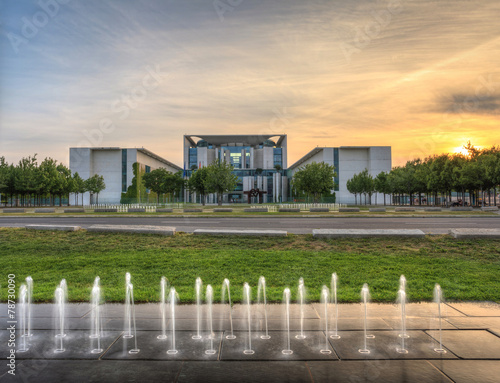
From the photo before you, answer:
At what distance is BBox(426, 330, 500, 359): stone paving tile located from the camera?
3.82 meters

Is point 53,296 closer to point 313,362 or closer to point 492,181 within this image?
point 313,362

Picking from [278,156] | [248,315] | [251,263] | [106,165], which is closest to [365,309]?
[248,315]

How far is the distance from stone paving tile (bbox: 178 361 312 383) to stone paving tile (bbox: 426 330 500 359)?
1.83 meters


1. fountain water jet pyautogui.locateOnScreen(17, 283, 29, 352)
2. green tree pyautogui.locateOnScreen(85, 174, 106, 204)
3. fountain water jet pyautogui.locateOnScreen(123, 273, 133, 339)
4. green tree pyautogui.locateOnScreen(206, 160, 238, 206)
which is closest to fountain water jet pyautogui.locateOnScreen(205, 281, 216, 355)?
fountain water jet pyautogui.locateOnScreen(123, 273, 133, 339)

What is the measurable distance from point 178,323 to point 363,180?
6572 centimetres

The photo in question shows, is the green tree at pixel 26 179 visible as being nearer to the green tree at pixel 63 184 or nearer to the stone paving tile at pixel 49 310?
the green tree at pixel 63 184

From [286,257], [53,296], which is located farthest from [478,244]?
[53,296]

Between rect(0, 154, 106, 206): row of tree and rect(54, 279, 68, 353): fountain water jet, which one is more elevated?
rect(0, 154, 106, 206): row of tree

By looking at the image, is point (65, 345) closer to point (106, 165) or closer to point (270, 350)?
point (270, 350)

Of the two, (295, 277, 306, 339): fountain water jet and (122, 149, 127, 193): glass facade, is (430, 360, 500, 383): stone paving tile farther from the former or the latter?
(122, 149, 127, 193): glass facade

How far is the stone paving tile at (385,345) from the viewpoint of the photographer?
3.79 metres

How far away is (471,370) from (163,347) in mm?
3235

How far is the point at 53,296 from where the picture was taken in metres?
6.25

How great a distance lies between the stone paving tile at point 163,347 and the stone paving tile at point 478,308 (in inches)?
154
